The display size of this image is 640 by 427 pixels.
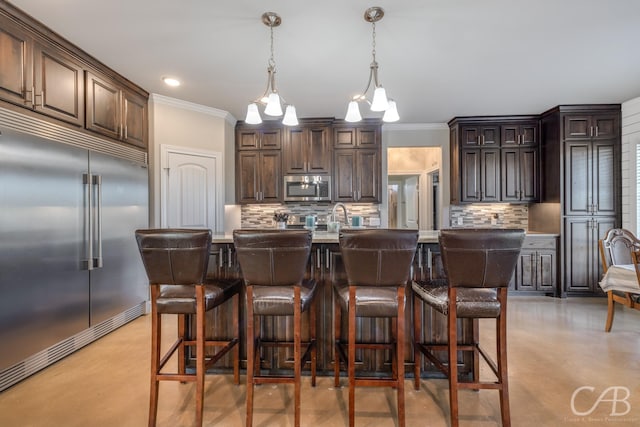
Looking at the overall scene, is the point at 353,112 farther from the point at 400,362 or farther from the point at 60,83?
the point at 60,83

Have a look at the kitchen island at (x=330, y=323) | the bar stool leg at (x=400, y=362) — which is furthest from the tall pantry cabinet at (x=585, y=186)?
the bar stool leg at (x=400, y=362)

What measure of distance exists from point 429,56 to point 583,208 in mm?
3067

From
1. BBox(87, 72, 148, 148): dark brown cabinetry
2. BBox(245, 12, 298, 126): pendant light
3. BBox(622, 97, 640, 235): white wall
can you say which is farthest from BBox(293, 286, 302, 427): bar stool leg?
BBox(622, 97, 640, 235): white wall

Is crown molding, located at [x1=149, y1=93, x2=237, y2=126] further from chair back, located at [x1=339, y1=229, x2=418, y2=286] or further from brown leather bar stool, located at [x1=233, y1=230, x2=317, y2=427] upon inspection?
chair back, located at [x1=339, y1=229, x2=418, y2=286]

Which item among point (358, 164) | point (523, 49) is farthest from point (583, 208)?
point (358, 164)

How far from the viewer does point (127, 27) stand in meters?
2.32

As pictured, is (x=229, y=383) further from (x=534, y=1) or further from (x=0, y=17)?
(x=534, y=1)

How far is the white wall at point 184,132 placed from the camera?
3.54 meters

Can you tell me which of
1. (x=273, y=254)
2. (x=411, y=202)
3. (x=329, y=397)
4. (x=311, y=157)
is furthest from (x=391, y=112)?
(x=411, y=202)

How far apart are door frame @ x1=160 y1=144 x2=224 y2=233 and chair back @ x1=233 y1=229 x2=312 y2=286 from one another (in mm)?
2425

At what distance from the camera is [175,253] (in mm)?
1585

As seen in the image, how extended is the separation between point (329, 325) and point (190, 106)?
3193mm

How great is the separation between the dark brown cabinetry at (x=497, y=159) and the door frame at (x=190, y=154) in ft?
11.1

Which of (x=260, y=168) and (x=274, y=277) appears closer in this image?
(x=274, y=277)
